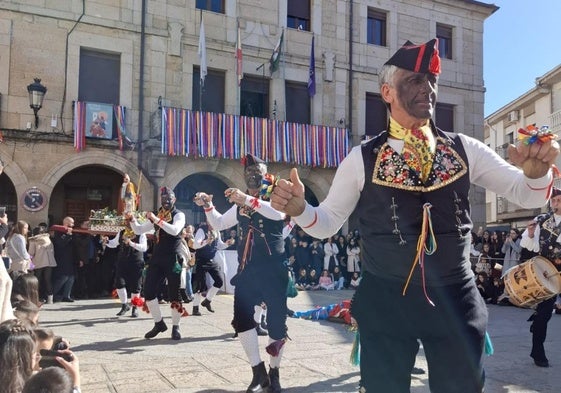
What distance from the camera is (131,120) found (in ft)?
52.3

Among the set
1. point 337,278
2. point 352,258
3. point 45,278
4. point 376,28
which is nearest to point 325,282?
point 337,278

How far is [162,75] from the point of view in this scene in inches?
643

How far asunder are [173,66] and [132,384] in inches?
517

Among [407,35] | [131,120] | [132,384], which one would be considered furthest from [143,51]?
[132,384]

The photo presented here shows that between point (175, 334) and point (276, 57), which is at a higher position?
point (276, 57)

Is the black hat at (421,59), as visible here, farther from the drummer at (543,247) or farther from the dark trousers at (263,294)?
the drummer at (543,247)

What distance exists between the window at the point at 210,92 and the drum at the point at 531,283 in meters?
13.2

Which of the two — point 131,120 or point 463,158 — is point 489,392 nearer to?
point 463,158

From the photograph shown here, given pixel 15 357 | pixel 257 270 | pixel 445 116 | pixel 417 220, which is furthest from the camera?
pixel 445 116

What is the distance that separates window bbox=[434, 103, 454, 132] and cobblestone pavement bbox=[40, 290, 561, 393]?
13150 mm

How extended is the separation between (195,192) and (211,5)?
6.02m

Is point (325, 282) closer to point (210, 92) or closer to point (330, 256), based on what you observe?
point (330, 256)

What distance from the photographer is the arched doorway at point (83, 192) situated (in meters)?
16.4

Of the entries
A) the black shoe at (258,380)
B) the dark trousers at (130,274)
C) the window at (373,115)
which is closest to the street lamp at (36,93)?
the dark trousers at (130,274)
